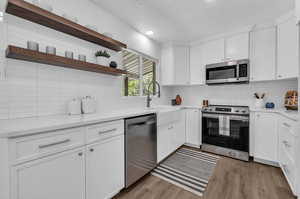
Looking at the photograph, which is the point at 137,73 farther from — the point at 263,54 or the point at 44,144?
the point at 263,54

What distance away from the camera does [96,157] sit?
1.27 meters

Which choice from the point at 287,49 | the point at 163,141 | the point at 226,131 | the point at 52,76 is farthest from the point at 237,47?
the point at 52,76

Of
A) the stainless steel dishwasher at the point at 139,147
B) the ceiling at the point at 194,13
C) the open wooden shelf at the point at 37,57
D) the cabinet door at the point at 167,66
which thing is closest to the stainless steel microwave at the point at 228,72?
the ceiling at the point at 194,13

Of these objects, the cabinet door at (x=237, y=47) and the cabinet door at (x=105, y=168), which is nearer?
the cabinet door at (x=105, y=168)

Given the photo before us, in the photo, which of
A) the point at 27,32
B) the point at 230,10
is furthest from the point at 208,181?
the point at 27,32

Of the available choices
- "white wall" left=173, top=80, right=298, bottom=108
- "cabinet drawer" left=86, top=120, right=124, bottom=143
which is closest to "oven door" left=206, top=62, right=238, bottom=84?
"white wall" left=173, top=80, right=298, bottom=108

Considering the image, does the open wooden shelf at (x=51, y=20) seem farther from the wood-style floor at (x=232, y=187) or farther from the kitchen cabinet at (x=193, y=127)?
the kitchen cabinet at (x=193, y=127)

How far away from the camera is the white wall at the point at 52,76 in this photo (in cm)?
122

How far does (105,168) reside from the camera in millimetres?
1347

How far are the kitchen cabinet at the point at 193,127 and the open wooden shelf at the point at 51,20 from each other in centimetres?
220

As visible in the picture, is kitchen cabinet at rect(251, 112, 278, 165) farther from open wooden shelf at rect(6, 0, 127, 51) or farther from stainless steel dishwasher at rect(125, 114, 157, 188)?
open wooden shelf at rect(6, 0, 127, 51)

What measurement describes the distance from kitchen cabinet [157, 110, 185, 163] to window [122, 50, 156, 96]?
848 mm

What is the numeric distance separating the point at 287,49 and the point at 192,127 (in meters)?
2.10

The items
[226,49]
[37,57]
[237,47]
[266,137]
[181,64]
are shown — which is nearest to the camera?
[37,57]
